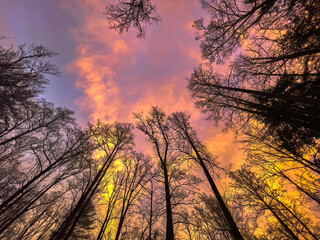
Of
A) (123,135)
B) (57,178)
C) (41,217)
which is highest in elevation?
(123,135)

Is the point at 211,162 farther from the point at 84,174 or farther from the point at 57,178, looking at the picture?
the point at 57,178

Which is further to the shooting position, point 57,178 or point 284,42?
point 57,178

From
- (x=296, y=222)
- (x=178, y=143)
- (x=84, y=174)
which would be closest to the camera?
(x=178, y=143)

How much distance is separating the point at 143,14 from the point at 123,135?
918cm

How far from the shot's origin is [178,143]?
27.7ft

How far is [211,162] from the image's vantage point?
23.1 ft

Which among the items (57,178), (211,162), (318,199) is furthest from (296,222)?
(57,178)

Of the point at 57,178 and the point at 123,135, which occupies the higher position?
the point at 123,135

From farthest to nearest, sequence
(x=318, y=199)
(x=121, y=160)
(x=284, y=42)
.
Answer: (x=121, y=160), (x=318, y=199), (x=284, y=42)

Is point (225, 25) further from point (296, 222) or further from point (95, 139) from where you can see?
point (296, 222)

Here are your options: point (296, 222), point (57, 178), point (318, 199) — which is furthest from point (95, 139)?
point (296, 222)

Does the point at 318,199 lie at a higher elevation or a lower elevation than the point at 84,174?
lower

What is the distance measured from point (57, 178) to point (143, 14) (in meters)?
14.7

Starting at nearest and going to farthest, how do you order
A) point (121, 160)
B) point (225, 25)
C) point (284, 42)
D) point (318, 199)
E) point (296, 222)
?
point (284, 42)
point (225, 25)
point (318, 199)
point (296, 222)
point (121, 160)
